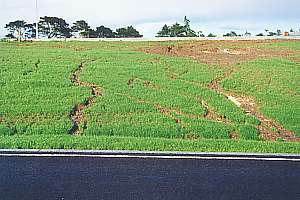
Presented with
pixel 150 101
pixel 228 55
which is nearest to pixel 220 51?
pixel 228 55

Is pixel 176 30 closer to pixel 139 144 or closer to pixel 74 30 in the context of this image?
pixel 74 30

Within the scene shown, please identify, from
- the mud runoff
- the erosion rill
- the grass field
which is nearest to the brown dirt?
the grass field

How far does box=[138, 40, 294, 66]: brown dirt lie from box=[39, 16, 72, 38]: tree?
32525 millimetres

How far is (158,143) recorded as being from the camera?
10.1 meters

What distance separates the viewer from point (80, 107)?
14219mm

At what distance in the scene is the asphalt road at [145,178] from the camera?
246 inches

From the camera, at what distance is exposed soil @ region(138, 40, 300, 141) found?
1422 cm

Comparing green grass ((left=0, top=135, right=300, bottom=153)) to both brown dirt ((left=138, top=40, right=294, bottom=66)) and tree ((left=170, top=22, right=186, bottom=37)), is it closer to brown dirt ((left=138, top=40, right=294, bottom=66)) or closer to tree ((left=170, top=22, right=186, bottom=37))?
brown dirt ((left=138, top=40, right=294, bottom=66))

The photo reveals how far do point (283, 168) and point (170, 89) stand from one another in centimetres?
922

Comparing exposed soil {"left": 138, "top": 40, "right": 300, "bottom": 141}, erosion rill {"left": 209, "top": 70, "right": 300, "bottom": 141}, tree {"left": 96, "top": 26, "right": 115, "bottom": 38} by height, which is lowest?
erosion rill {"left": 209, "top": 70, "right": 300, "bottom": 141}

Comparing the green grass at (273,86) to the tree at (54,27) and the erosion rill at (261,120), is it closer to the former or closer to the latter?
the erosion rill at (261,120)

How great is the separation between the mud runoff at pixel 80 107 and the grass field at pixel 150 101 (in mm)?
32

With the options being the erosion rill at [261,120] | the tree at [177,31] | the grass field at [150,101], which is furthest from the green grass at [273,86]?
the tree at [177,31]

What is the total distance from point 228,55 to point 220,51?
1565mm
